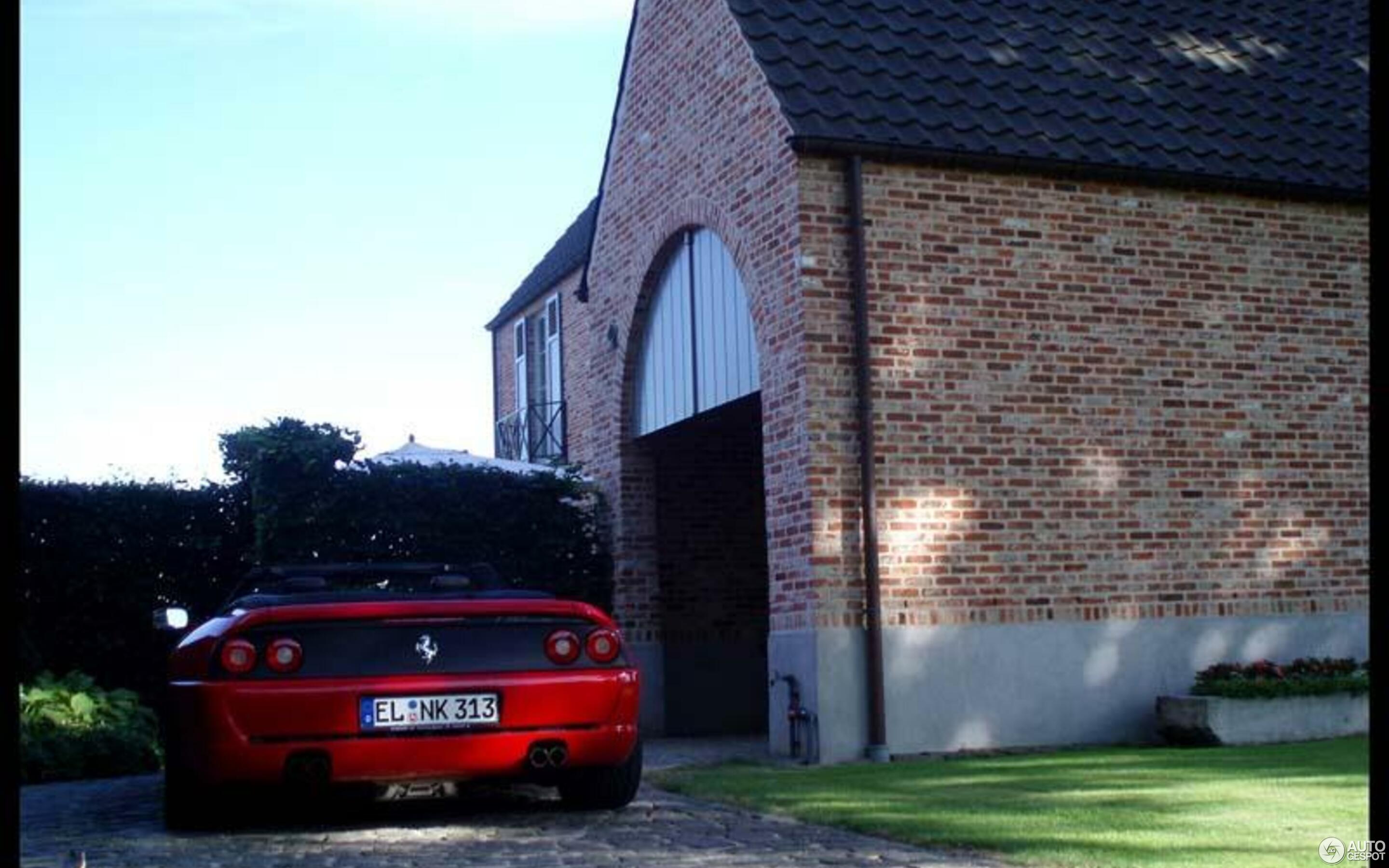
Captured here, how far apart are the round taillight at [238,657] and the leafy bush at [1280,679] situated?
6.78 m

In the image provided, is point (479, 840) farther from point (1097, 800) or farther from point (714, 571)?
point (714, 571)

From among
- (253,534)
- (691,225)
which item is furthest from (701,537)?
(253,534)

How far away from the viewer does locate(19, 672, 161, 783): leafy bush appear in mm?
11141

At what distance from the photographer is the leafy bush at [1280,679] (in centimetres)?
1104

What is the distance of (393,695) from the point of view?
22.9 feet

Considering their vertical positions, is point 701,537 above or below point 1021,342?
below

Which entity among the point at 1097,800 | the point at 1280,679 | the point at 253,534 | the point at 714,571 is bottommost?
the point at 1097,800

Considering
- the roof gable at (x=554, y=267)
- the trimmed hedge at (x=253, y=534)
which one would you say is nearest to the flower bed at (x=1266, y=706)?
the trimmed hedge at (x=253, y=534)

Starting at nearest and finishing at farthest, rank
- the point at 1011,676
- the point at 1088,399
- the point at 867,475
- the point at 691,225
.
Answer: the point at 867,475
the point at 1011,676
the point at 1088,399
the point at 691,225

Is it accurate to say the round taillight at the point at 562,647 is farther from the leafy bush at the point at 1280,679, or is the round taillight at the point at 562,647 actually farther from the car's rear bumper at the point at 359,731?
the leafy bush at the point at 1280,679

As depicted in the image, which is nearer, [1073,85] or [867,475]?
[867,475]

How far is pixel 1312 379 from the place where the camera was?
12.5 meters

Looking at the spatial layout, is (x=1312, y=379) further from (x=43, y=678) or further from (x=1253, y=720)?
(x=43, y=678)

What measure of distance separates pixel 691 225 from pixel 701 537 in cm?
292
